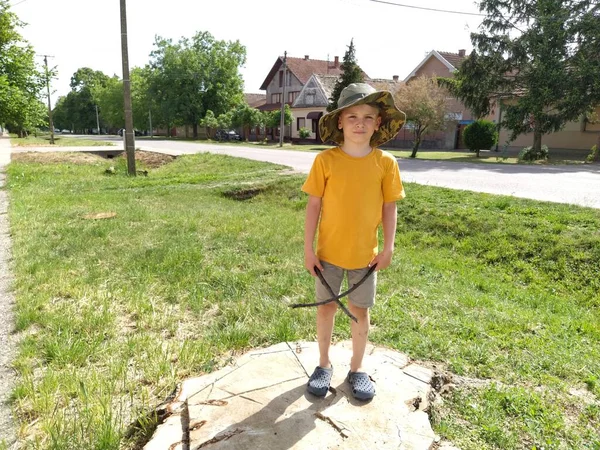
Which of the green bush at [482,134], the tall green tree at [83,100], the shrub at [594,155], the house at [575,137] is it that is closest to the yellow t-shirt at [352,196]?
the shrub at [594,155]

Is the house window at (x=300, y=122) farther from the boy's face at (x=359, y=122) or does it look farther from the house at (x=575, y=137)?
the boy's face at (x=359, y=122)

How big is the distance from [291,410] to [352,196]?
123 cm

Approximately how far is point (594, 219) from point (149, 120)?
6050 centimetres

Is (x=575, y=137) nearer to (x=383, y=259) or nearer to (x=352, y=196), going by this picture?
(x=383, y=259)

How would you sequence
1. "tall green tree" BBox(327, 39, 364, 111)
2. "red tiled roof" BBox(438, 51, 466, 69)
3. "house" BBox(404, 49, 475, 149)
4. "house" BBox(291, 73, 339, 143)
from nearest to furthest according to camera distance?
"tall green tree" BBox(327, 39, 364, 111) → "house" BBox(404, 49, 475, 149) → "red tiled roof" BBox(438, 51, 466, 69) → "house" BBox(291, 73, 339, 143)

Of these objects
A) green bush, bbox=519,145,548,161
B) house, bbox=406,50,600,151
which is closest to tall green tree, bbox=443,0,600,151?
green bush, bbox=519,145,548,161

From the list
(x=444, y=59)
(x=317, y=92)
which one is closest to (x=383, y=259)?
(x=444, y=59)

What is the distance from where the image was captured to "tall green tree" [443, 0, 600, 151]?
2119 cm

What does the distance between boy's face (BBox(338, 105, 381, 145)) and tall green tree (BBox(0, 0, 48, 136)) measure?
644 inches

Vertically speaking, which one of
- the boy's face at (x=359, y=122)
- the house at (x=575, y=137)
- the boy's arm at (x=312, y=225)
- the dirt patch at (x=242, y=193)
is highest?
the house at (x=575, y=137)

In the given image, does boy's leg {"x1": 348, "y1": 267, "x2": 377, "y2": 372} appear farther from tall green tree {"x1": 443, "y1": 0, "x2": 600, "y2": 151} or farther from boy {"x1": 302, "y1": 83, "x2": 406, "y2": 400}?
tall green tree {"x1": 443, "y1": 0, "x2": 600, "y2": 151}

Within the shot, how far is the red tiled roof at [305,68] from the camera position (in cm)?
5150

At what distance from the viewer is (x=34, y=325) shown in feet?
12.0

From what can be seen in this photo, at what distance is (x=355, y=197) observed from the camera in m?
2.54
